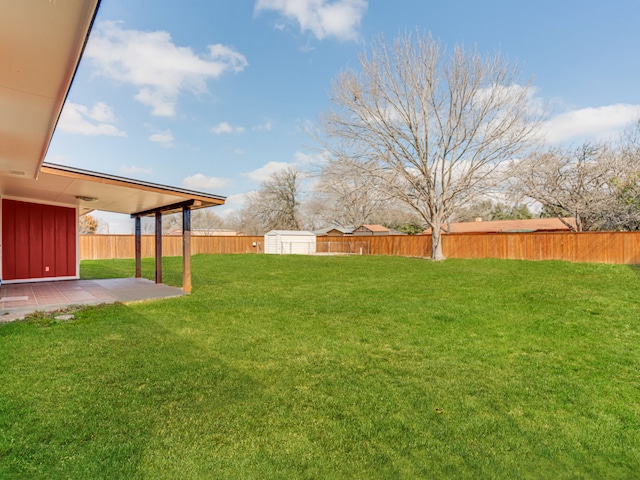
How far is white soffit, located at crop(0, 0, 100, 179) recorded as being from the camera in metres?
1.62

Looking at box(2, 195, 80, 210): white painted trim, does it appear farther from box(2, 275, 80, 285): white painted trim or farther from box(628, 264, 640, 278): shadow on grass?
box(628, 264, 640, 278): shadow on grass

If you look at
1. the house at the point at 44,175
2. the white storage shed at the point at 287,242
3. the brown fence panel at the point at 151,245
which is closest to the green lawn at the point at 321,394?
the house at the point at 44,175

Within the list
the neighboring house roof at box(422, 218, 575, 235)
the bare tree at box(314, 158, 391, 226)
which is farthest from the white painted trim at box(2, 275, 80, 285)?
the neighboring house roof at box(422, 218, 575, 235)

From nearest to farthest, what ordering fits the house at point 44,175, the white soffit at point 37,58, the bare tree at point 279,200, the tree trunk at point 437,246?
the white soffit at point 37,58, the house at point 44,175, the tree trunk at point 437,246, the bare tree at point 279,200

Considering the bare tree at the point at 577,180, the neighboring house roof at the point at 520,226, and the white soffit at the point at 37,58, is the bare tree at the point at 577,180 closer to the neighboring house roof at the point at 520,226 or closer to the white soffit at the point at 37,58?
the neighboring house roof at the point at 520,226

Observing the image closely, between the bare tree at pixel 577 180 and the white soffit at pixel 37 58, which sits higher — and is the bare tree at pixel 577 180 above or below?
above

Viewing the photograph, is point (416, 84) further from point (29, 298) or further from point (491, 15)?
point (29, 298)

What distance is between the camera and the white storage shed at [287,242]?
26.2 m

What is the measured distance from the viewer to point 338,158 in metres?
17.8

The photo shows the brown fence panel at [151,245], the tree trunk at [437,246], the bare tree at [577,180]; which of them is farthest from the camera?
the brown fence panel at [151,245]

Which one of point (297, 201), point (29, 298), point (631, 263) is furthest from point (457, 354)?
point (297, 201)

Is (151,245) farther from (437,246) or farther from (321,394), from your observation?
(321,394)

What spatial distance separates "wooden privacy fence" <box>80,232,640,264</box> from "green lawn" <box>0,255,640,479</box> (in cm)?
971

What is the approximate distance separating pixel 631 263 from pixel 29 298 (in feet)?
60.2
